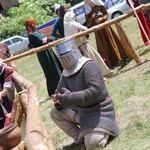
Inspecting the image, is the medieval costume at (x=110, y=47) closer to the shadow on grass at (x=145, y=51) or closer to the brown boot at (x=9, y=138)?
the shadow on grass at (x=145, y=51)

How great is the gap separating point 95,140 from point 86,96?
0.56 m

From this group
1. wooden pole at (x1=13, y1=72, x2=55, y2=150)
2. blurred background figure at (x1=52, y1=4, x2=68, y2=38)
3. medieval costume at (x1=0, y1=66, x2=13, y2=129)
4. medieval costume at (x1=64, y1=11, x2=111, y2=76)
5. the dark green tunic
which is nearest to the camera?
wooden pole at (x1=13, y1=72, x2=55, y2=150)

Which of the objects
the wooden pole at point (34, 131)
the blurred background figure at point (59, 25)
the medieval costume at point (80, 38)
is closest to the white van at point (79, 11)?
the blurred background figure at point (59, 25)

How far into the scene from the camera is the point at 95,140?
5.60 metres

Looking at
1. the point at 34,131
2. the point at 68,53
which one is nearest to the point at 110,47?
the point at 68,53

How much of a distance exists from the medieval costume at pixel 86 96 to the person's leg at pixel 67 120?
8 cm

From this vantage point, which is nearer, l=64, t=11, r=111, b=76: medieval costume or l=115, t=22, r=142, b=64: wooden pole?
l=64, t=11, r=111, b=76: medieval costume

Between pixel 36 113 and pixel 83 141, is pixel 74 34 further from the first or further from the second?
pixel 36 113

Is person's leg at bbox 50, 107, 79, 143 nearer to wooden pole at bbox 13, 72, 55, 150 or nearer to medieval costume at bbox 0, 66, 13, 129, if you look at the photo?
A: medieval costume at bbox 0, 66, 13, 129

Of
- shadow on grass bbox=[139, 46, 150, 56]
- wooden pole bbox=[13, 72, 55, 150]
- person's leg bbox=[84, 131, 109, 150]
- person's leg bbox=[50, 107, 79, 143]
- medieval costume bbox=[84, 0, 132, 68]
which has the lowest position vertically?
shadow on grass bbox=[139, 46, 150, 56]

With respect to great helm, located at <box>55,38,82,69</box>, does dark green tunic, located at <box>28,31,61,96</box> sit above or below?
below

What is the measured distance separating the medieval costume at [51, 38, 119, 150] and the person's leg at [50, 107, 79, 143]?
8 centimetres

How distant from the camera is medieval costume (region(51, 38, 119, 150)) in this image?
544 centimetres

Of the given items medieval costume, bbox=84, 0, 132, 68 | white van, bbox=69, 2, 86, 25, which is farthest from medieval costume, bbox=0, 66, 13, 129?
white van, bbox=69, 2, 86, 25
